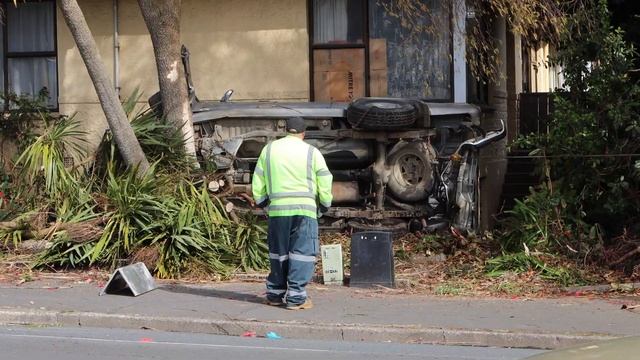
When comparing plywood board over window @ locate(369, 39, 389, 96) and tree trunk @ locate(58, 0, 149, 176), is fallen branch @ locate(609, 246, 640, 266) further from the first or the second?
tree trunk @ locate(58, 0, 149, 176)

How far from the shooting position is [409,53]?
46.6 ft

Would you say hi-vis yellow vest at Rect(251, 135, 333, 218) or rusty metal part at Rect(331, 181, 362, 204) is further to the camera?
rusty metal part at Rect(331, 181, 362, 204)

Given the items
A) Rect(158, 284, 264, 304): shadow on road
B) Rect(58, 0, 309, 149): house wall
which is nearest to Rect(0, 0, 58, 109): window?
Rect(58, 0, 309, 149): house wall

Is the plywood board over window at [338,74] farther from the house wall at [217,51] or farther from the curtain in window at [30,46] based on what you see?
the curtain in window at [30,46]

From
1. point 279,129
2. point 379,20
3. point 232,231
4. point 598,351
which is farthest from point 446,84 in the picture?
point 598,351

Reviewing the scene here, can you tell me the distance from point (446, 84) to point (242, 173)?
3.77m

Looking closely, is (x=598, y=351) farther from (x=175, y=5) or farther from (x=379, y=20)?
(x=379, y=20)

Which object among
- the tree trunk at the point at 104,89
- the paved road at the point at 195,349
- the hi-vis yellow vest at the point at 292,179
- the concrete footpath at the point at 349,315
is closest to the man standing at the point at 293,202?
the hi-vis yellow vest at the point at 292,179

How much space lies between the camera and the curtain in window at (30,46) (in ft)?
50.0

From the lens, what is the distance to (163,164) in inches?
472

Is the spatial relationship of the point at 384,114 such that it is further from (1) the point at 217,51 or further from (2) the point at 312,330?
(2) the point at 312,330

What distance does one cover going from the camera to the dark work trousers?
845 centimetres

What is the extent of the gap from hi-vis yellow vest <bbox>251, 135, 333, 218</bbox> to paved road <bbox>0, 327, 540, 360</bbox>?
4.55 ft

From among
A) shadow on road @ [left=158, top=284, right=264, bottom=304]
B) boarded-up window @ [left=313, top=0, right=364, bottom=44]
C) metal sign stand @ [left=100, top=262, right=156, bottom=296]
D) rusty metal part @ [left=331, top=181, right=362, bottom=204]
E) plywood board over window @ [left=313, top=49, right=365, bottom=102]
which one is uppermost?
boarded-up window @ [left=313, top=0, right=364, bottom=44]
